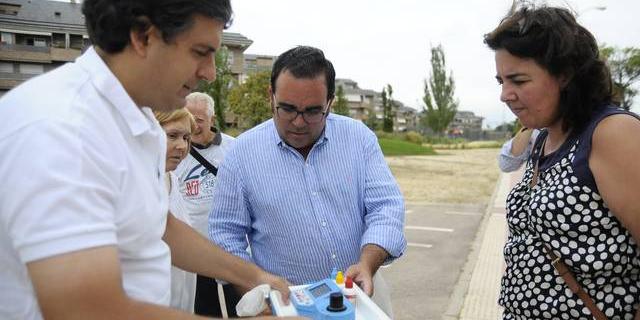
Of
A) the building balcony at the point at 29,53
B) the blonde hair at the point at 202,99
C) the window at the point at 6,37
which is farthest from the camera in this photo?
the window at the point at 6,37

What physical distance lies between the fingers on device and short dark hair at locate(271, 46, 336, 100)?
1.02 m

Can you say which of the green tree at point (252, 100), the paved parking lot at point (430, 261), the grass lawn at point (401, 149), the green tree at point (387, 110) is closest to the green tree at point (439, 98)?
the green tree at point (387, 110)

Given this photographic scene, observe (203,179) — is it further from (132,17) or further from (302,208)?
(132,17)

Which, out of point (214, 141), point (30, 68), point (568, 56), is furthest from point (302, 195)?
point (30, 68)

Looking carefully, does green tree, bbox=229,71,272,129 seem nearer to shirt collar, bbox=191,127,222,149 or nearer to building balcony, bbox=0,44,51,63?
building balcony, bbox=0,44,51,63

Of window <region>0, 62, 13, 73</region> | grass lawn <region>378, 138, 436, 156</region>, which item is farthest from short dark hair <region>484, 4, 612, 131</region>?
window <region>0, 62, 13, 73</region>

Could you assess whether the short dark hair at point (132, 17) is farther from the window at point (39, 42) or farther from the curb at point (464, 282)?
the window at point (39, 42)

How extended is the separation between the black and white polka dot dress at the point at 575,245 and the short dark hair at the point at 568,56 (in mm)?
81

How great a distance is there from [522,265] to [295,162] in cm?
113

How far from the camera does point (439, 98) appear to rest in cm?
5716

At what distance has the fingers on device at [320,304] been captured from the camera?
1.52 metres

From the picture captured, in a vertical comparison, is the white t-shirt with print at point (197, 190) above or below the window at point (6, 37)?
below

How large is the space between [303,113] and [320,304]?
3.40ft

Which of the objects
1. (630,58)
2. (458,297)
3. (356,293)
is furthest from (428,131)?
(356,293)
